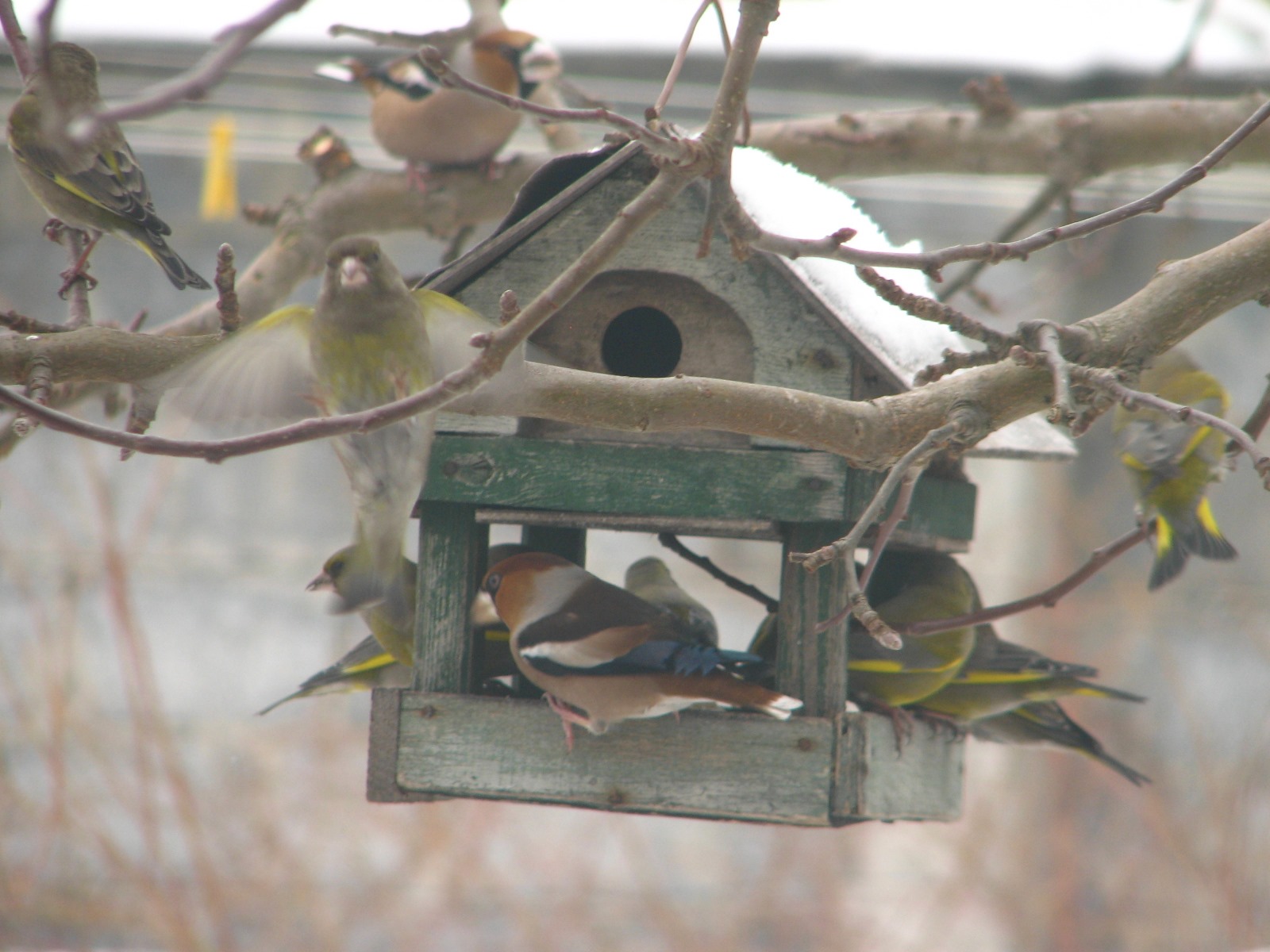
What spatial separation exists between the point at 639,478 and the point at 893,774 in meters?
0.68

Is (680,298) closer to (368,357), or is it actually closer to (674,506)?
(674,506)

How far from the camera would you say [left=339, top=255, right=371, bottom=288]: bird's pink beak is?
6.35 feet

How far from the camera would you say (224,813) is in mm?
5641

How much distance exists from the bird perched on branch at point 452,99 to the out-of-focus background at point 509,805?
1668 millimetres

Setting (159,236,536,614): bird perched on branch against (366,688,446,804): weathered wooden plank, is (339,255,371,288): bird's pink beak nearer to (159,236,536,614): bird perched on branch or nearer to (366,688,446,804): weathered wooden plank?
(159,236,536,614): bird perched on branch

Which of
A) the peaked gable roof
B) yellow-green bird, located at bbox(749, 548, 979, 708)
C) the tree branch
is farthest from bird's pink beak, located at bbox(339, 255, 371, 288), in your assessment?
the tree branch

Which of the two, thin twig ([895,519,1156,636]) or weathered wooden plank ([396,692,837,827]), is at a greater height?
thin twig ([895,519,1156,636])

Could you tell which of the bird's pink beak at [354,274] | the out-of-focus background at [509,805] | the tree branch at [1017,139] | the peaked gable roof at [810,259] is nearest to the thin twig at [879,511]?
the peaked gable roof at [810,259]

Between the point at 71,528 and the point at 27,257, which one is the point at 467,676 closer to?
the point at 71,528

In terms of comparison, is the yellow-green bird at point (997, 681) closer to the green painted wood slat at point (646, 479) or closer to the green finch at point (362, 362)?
the green painted wood slat at point (646, 479)

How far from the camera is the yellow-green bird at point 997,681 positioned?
2.51 m

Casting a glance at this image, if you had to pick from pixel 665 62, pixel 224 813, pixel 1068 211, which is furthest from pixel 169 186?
pixel 1068 211

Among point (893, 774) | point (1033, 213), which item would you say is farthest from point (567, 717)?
point (1033, 213)

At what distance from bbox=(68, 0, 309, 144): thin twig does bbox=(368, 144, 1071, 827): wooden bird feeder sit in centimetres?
130
